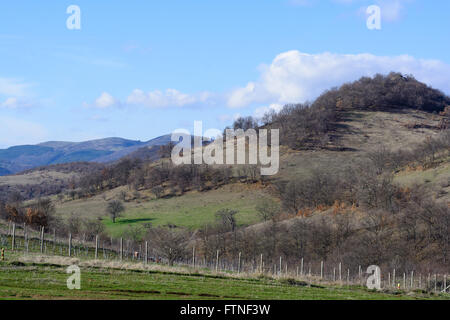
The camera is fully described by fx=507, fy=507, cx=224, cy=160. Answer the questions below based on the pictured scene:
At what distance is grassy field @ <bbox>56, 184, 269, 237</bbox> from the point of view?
3944 inches

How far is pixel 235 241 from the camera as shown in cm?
7519

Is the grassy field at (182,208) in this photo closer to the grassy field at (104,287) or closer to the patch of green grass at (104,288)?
the grassy field at (104,287)

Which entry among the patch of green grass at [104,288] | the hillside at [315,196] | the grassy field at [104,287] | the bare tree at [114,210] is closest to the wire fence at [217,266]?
the hillside at [315,196]

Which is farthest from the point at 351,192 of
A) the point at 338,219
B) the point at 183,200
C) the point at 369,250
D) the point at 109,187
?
the point at 109,187

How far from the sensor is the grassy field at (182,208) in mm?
100188

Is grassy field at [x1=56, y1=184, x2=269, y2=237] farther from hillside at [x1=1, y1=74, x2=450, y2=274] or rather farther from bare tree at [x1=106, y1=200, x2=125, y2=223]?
bare tree at [x1=106, y1=200, x2=125, y2=223]

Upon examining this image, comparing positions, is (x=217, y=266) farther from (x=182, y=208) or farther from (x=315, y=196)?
(x=182, y=208)

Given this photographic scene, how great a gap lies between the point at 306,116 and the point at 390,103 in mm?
34714

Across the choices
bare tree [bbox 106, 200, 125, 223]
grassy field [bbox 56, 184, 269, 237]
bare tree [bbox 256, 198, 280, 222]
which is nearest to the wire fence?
bare tree [bbox 256, 198, 280, 222]

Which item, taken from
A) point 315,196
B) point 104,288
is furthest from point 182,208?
point 104,288

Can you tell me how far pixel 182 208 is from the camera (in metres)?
114

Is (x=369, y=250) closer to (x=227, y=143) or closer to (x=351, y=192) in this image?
(x=351, y=192)

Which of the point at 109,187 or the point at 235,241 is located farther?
the point at 109,187

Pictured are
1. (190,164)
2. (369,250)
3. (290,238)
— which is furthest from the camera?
(190,164)
